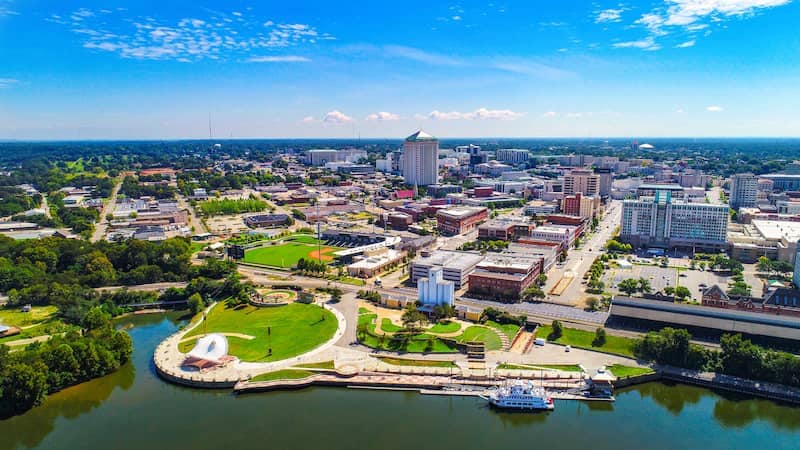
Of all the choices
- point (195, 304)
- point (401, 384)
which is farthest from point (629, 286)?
point (195, 304)

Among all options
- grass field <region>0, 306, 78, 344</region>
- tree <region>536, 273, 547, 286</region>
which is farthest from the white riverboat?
grass field <region>0, 306, 78, 344</region>

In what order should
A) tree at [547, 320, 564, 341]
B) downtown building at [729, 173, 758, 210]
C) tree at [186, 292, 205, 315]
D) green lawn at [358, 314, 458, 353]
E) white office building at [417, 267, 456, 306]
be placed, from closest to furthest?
1. green lawn at [358, 314, 458, 353]
2. tree at [547, 320, 564, 341]
3. white office building at [417, 267, 456, 306]
4. tree at [186, 292, 205, 315]
5. downtown building at [729, 173, 758, 210]

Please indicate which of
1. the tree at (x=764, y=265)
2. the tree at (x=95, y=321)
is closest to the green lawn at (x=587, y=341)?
the tree at (x=764, y=265)

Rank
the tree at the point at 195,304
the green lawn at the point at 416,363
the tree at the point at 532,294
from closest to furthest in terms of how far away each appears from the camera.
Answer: the green lawn at the point at 416,363 < the tree at the point at 195,304 < the tree at the point at 532,294

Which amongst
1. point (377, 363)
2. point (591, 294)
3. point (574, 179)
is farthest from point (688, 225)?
point (377, 363)

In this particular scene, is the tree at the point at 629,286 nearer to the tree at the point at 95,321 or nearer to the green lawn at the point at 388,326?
the green lawn at the point at 388,326

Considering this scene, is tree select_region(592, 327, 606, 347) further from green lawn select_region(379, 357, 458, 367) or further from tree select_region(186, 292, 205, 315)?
tree select_region(186, 292, 205, 315)

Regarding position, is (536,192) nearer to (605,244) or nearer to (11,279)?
(605,244)
